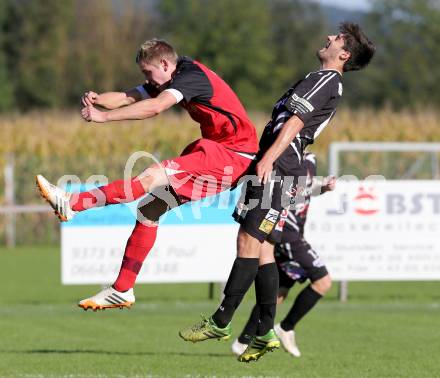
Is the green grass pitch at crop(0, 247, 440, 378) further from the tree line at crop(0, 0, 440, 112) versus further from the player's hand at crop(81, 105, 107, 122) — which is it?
the tree line at crop(0, 0, 440, 112)

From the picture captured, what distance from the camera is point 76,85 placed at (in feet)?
189

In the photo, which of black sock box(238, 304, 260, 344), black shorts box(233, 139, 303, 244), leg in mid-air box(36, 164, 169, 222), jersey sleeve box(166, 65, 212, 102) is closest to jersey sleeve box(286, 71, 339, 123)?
black shorts box(233, 139, 303, 244)

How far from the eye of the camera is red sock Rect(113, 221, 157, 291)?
896 centimetres

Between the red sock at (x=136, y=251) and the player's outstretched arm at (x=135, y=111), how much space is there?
1.16 metres

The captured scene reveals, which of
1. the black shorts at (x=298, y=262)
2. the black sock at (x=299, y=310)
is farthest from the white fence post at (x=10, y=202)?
the black sock at (x=299, y=310)

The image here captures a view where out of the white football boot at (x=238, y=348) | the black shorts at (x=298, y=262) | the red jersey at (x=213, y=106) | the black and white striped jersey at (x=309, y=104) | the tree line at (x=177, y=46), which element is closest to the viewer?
the red jersey at (x=213, y=106)

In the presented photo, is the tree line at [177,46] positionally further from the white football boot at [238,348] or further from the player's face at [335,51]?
the player's face at [335,51]

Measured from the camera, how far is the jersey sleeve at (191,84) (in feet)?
27.7

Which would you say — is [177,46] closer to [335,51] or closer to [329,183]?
[329,183]

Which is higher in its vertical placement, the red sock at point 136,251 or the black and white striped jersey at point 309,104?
the black and white striped jersey at point 309,104

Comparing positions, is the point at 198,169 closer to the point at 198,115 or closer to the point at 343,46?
the point at 198,115

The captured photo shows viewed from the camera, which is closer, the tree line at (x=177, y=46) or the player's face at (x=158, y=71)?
the player's face at (x=158, y=71)

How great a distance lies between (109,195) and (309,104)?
1.64 m

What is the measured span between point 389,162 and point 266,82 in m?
34.3
